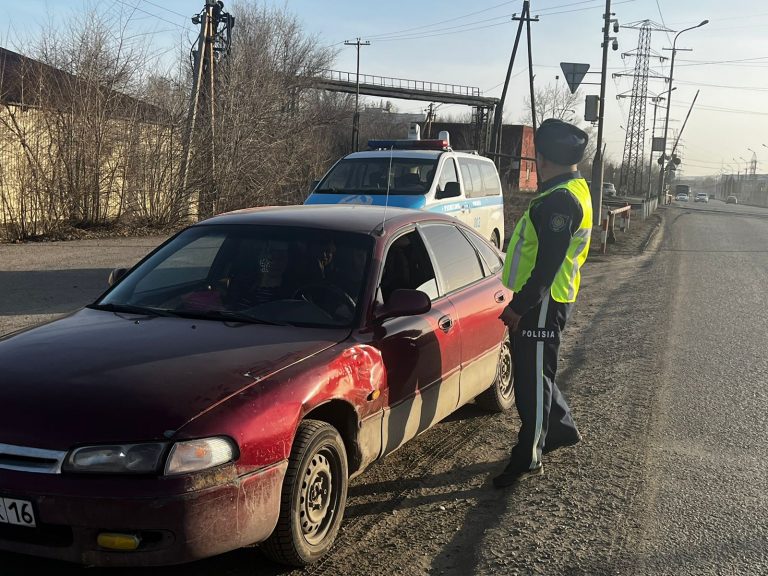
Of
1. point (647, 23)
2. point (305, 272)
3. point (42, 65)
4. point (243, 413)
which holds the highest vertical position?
point (647, 23)

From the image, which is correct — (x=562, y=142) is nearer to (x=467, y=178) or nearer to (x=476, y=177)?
(x=467, y=178)

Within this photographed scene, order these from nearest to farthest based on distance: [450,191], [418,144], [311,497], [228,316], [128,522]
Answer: [128,522], [311,497], [228,316], [450,191], [418,144]

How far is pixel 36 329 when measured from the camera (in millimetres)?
3707

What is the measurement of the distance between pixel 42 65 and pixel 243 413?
15760 mm

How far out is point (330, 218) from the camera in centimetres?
442

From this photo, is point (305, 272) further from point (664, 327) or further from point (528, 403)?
point (664, 327)

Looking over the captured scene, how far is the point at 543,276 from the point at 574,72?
18.2m

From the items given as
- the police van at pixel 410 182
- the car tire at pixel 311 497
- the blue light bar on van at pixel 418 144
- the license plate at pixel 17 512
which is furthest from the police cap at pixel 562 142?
the blue light bar on van at pixel 418 144

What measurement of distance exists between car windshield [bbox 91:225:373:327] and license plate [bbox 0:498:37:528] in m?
Answer: 1.35

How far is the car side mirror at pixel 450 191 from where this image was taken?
10298mm

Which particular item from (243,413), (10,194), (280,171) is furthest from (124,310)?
(280,171)

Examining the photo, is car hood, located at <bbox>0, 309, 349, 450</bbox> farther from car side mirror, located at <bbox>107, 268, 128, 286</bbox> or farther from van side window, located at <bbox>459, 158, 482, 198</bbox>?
van side window, located at <bbox>459, 158, 482, 198</bbox>

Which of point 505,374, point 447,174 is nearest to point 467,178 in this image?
point 447,174

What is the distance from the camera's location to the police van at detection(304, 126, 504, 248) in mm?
9883
